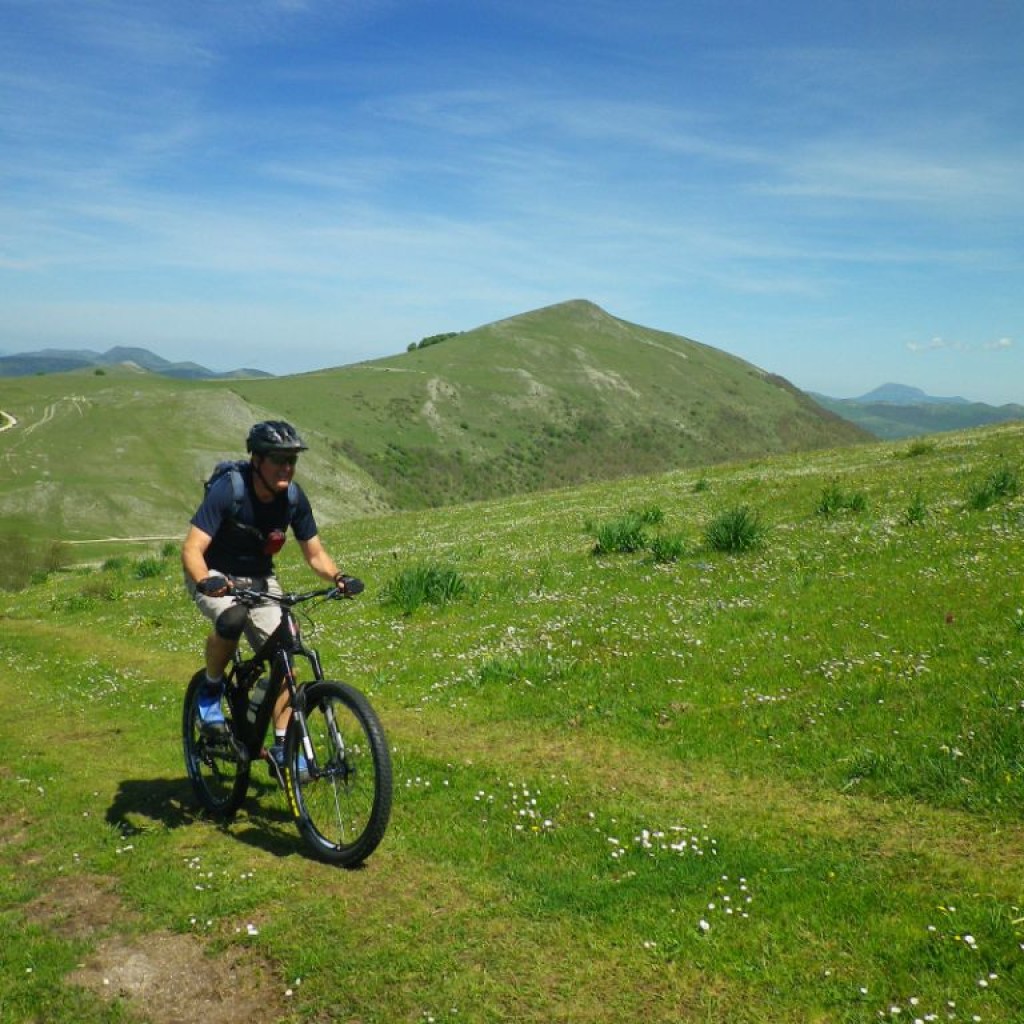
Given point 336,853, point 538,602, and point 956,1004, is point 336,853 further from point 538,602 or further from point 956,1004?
point 538,602

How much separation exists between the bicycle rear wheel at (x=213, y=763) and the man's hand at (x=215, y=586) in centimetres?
217

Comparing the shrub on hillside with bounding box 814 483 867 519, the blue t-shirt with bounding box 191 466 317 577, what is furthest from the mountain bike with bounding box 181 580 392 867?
the shrub on hillside with bounding box 814 483 867 519

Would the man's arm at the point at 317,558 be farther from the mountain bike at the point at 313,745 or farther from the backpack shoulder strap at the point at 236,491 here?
the backpack shoulder strap at the point at 236,491

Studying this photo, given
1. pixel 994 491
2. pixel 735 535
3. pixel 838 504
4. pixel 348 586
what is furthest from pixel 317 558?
pixel 994 491

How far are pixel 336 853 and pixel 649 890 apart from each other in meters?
2.95

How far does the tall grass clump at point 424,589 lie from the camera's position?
18250 millimetres

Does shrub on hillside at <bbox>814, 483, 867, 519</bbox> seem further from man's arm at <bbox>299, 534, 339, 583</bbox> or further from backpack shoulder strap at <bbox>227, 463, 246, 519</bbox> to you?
backpack shoulder strap at <bbox>227, 463, 246, 519</bbox>

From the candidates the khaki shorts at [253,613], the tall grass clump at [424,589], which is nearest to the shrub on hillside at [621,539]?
the tall grass clump at [424,589]

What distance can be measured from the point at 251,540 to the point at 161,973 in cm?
410

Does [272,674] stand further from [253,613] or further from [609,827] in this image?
[609,827]

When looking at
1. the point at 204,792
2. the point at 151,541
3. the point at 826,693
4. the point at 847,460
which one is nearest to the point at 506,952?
the point at 204,792

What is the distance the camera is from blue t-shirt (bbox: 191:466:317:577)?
823 cm

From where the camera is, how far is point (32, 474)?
139750 millimetres

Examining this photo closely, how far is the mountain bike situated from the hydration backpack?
2.84 ft
